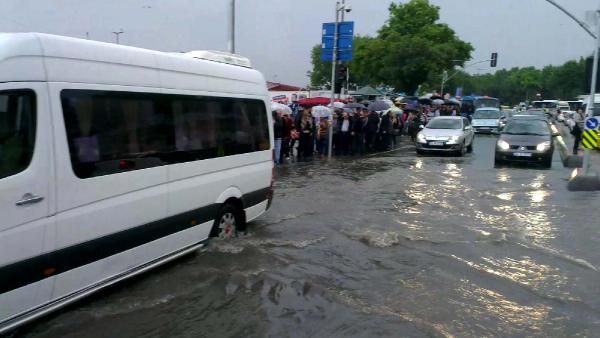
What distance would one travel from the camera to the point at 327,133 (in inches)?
790

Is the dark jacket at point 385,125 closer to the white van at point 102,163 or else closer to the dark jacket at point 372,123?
the dark jacket at point 372,123

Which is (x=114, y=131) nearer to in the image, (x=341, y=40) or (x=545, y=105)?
(x=341, y=40)

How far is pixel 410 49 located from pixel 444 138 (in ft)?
132

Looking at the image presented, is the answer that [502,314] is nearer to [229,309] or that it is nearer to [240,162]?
[229,309]

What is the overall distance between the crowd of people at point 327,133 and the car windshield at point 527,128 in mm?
4774

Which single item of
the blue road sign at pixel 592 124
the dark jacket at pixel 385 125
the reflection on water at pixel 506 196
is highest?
the blue road sign at pixel 592 124

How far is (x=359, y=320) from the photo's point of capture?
5133mm

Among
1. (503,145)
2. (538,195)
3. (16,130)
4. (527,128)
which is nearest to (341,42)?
(503,145)

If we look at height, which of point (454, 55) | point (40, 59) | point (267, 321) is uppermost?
point (454, 55)

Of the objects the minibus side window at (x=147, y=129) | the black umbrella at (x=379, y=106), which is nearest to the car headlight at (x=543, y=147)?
the black umbrella at (x=379, y=106)

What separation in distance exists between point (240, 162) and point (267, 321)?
269 cm

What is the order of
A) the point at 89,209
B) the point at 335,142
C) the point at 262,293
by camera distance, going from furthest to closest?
the point at 335,142
the point at 262,293
the point at 89,209

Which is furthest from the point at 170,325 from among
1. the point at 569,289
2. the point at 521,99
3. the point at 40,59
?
the point at 521,99

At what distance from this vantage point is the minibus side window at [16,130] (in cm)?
402
